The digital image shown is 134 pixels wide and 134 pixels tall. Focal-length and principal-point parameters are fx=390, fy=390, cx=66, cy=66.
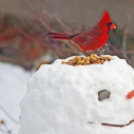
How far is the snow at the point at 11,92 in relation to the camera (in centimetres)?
304

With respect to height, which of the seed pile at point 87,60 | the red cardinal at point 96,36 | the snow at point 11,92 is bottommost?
the snow at point 11,92

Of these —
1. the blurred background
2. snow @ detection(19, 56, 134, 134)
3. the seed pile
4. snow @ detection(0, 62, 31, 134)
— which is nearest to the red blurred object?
snow @ detection(19, 56, 134, 134)

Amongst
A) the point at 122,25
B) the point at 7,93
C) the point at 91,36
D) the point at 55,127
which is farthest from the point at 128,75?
the point at 122,25

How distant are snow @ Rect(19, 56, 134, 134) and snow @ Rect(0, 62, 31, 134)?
154 centimetres

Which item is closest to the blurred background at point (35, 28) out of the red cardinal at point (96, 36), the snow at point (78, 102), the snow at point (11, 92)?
the snow at point (11, 92)

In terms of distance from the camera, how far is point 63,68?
4.38 ft

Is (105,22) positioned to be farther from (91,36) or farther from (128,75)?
(128,75)

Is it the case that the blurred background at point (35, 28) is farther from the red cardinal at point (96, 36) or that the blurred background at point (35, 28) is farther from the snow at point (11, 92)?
the red cardinal at point (96, 36)

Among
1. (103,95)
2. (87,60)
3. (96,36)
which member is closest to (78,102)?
(103,95)

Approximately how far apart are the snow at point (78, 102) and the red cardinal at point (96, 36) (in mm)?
133

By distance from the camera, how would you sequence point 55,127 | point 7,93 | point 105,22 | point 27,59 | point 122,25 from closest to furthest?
point 55,127 < point 105,22 < point 7,93 < point 122,25 < point 27,59

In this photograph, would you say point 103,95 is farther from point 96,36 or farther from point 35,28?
point 35,28

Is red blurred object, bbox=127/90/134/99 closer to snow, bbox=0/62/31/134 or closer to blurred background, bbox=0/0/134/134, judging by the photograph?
snow, bbox=0/62/31/134

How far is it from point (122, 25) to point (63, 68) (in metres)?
2.65
